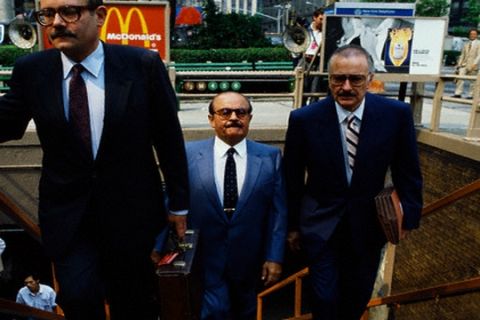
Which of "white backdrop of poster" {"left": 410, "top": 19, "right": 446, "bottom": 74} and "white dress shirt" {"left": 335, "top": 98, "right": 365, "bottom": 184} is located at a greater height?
"white backdrop of poster" {"left": 410, "top": 19, "right": 446, "bottom": 74}

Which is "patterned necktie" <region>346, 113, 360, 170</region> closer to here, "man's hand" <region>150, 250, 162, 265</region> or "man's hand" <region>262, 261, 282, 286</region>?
"man's hand" <region>262, 261, 282, 286</region>

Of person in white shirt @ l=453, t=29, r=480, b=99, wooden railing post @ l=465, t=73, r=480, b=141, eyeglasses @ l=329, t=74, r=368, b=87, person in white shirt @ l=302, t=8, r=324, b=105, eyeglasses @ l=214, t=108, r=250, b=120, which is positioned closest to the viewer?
eyeglasses @ l=329, t=74, r=368, b=87

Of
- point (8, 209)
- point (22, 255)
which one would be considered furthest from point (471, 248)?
point (22, 255)

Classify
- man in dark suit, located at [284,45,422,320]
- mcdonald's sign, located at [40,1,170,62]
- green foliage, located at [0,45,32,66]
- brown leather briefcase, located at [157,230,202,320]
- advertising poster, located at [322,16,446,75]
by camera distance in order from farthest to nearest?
green foliage, located at [0,45,32,66] → advertising poster, located at [322,16,446,75] → mcdonald's sign, located at [40,1,170,62] → man in dark suit, located at [284,45,422,320] → brown leather briefcase, located at [157,230,202,320]

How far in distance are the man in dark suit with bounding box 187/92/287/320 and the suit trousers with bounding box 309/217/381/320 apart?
290mm

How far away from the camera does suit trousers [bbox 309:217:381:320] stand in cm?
320

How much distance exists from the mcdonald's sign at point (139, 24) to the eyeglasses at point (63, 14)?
4863 mm

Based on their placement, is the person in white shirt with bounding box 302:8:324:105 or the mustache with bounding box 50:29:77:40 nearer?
the mustache with bounding box 50:29:77:40

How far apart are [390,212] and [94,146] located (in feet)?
5.92

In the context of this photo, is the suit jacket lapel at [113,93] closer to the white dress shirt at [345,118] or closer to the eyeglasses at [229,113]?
the eyeglasses at [229,113]

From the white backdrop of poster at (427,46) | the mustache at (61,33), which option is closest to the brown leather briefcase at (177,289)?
the mustache at (61,33)

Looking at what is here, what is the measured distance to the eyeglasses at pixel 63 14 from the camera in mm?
2092

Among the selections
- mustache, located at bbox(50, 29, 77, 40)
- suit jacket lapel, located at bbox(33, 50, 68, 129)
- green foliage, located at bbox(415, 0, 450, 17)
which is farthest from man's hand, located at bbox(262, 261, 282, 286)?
green foliage, located at bbox(415, 0, 450, 17)

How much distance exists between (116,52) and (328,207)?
1655 mm
